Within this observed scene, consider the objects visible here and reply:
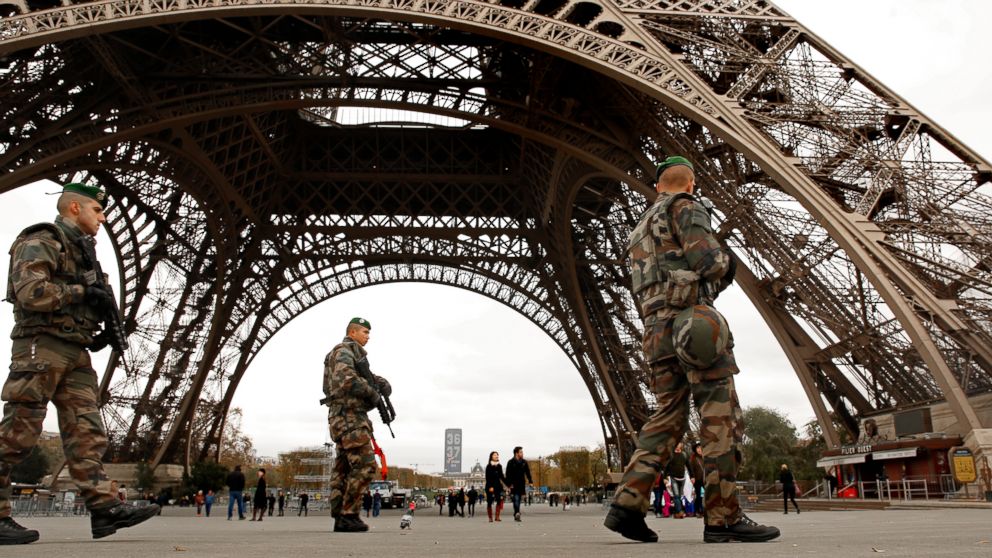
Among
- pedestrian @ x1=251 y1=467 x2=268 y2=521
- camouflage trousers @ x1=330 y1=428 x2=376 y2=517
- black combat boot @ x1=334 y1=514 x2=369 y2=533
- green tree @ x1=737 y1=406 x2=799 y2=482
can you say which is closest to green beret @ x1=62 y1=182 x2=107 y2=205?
camouflage trousers @ x1=330 y1=428 x2=376 y2=517

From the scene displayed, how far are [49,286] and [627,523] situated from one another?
13.2 ft

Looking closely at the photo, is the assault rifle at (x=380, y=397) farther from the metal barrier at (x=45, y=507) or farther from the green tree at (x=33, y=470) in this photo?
the green tree at (x=33, y=470)

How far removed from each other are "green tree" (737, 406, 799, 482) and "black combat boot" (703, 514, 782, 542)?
2196 inches

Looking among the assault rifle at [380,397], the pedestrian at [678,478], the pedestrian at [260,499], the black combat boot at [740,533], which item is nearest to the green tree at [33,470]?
the pedestrian at [260,499]

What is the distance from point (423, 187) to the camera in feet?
117

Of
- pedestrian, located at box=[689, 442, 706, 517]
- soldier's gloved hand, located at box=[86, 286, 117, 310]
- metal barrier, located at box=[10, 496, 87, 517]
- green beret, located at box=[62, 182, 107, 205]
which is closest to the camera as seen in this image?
soldier's gloved hand, located at box=[86, 286, 117, 310]

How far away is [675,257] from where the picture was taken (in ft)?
16.1

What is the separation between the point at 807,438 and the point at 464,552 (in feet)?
226

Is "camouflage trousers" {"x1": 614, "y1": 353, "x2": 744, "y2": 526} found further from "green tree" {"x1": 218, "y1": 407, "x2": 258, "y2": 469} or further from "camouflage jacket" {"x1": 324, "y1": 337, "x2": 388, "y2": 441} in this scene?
"green tree" {"x1": 218, "y1": 407, "x2": 258, "y2": 469}

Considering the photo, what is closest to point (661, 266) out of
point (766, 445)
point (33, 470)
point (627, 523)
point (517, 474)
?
point (627, 523)

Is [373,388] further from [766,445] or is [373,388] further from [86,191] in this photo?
[766,445]

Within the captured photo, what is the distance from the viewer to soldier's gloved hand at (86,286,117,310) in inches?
219

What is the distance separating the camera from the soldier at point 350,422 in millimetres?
7641

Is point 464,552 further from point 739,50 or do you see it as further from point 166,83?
point 166,83
